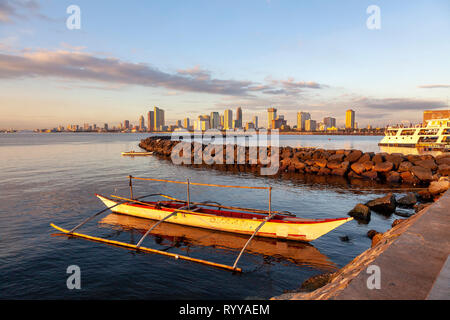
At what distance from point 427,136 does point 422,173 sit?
5486cm

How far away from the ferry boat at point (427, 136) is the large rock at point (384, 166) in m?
45.5

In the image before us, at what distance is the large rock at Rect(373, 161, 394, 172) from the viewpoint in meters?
34.0

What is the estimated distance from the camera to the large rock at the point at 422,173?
31.3 m

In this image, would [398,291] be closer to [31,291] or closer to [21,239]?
[31,291]

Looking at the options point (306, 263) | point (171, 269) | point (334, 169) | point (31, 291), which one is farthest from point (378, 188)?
point (31, 291)

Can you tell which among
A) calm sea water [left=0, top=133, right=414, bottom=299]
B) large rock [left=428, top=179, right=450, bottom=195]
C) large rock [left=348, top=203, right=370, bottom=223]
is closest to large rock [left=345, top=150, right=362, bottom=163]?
large rock [left=428, top=179, right=450, bottom=195]

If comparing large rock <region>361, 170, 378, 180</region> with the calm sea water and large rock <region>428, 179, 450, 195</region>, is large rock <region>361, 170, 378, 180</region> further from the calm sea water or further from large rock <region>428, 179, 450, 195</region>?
the calm sea water

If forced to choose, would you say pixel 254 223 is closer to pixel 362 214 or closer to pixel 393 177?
pixel 362 214

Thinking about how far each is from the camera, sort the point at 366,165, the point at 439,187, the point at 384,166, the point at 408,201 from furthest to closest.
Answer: the point at 366,165
the point at 384,166
the point at 439,187
the point at 408,201

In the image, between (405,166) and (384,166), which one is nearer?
(405,166)

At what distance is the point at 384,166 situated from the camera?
34312 millimetres

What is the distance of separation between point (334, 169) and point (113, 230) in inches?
1228

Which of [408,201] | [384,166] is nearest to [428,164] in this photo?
[384,166]

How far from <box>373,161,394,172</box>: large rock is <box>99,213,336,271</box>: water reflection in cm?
2550
